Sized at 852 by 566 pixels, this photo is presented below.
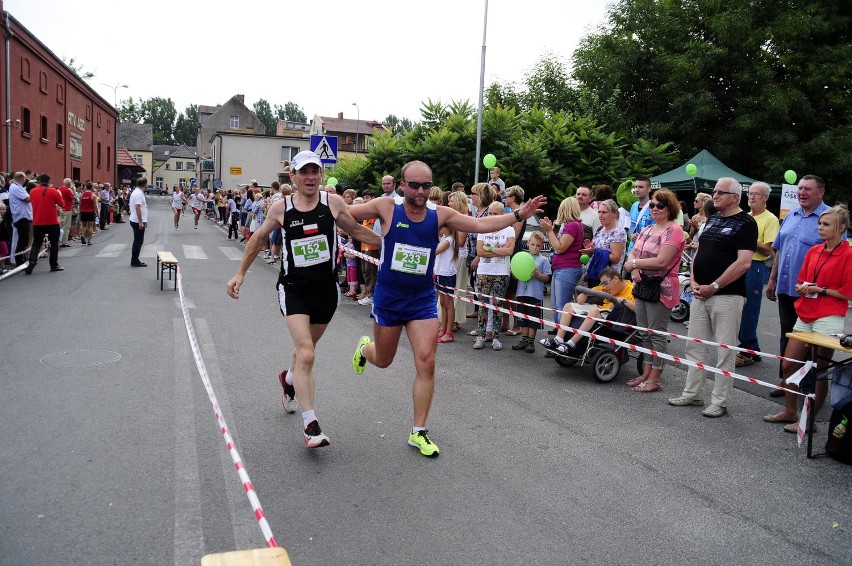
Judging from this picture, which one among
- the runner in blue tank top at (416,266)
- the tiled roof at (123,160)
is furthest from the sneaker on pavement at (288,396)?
the tiled roof at (123,160)

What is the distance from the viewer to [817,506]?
4371 millimetres

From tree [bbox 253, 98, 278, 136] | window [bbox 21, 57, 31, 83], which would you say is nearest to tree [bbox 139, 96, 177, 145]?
tree [bbox 253, 98, 278, 136]

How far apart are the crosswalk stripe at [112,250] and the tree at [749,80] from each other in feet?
66.4

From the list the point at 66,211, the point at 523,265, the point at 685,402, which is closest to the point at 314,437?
the point at 685,402

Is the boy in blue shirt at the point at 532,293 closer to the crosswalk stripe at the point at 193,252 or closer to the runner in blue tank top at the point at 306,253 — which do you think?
the runner in blue tank top at the point at 306,253

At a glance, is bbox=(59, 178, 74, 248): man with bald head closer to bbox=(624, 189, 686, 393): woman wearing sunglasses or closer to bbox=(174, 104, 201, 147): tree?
bbox=(624, 189, 686, 393): woman wearing sunglasses

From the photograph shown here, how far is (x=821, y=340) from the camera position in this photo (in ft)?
16.8

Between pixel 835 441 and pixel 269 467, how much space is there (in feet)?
13.9

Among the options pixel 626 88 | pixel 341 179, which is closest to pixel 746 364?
pixel 341 179

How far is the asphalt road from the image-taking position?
12.2 ft

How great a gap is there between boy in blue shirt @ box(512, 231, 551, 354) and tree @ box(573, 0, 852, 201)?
65.6 feet

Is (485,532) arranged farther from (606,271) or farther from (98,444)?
(606,271)

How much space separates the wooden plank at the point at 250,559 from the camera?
2580 millimetres

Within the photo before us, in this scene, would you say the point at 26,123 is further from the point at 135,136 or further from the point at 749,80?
the point at 135,136
